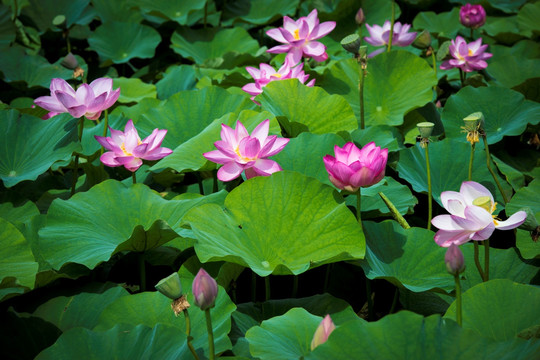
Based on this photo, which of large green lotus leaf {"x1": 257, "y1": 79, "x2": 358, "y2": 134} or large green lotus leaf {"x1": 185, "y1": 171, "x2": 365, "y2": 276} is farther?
large green lotus leaf {"x1": 257, "y1": 79, "x2": 358, "y2": 134}

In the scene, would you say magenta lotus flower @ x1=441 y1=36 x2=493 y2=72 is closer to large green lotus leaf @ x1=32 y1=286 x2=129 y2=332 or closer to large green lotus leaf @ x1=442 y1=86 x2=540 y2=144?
large green lotus leaf @ x1=442 y1=86 x2=540 y2=144

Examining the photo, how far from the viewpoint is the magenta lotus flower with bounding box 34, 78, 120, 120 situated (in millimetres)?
1419

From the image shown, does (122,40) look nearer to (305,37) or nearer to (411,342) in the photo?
(305,37)

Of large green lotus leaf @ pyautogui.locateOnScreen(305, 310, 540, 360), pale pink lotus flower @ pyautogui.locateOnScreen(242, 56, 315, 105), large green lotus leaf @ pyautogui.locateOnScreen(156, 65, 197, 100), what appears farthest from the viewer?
large green lotus leaf @ pyautogui.locateOnScreen(156, 65, 197, 100)

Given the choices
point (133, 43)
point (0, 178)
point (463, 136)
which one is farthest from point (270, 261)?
point (133, 43)

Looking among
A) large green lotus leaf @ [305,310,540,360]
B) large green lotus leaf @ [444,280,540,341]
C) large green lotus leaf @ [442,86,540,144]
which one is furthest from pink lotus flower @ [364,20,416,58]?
large green lotus leaf @ [305,310,540,360]

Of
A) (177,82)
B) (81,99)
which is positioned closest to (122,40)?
(177,82)

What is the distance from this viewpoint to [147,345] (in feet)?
3.10

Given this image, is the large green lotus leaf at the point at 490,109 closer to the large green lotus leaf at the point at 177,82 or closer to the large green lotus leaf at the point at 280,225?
the large green lotus leaf at the point at 280,225

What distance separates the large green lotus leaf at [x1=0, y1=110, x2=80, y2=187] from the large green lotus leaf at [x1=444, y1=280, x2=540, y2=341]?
1.01m

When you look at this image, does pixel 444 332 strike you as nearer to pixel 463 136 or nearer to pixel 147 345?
pixel 147 345

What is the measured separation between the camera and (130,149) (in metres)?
1.41

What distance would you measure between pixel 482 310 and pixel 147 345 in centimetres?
59

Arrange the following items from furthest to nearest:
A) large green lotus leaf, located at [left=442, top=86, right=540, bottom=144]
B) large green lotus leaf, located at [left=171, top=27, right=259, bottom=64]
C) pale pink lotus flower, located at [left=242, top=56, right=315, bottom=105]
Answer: large green lotus leaf, located at [left=171, top=27, right=259, bottom=64]
large green lotus leaf, located at [left=442, top=86, right=540, bottom=144]
pale pink lotus flower, located at [left=242, top=56, right=315, bottom=105]
